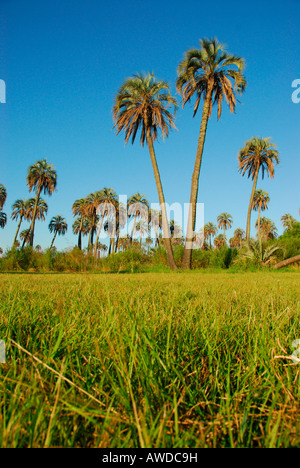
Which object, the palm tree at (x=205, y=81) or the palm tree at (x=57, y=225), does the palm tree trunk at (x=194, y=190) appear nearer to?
the palm tree at (x=205, y=81)

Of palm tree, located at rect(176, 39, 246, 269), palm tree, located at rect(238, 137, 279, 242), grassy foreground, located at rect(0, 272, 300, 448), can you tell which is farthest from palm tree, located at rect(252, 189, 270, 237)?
grassy foreground, located at rect(0, 272, 300, 448)

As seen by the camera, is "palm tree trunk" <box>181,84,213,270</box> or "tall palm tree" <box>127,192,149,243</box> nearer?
"palm tree trunk" <box>181,84,213,270</box>

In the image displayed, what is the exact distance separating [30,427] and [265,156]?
3908 centimetres

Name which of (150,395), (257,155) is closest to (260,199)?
(257,155)

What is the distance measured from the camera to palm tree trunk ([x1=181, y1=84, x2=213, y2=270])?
60.7 feet

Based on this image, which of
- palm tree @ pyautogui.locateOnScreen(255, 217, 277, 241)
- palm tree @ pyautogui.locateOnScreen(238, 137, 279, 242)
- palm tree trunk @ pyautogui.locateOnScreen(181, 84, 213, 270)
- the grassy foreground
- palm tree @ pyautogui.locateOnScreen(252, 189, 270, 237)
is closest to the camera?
the grassy foreground

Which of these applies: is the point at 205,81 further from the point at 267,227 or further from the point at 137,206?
the point at 267,227

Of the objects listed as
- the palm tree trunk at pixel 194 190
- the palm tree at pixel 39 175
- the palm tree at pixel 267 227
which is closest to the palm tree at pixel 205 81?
the palm tree trunk at pixel 194 190

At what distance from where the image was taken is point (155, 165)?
21.5 m

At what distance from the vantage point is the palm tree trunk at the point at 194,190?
18.5 metres

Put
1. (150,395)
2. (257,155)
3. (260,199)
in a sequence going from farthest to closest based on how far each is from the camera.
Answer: (260,199) → (257,155) → (150,395)

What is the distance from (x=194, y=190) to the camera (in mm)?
19422

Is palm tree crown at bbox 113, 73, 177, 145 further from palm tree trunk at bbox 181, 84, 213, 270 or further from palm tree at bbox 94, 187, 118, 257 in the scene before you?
palm tree at bbox 94, 187, 118, 257
